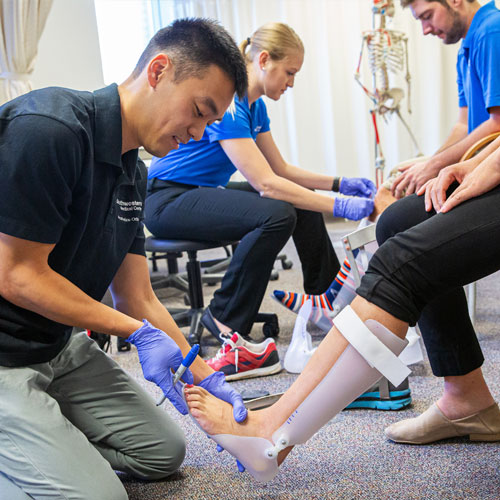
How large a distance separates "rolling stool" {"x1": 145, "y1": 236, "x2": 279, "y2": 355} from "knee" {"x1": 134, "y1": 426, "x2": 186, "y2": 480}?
3.10ft

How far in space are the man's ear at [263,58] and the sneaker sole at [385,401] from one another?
1.32m

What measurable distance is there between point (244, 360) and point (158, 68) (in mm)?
1087

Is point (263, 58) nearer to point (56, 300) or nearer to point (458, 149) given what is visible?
point (458, 149)

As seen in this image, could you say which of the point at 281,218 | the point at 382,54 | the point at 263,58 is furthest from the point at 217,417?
the point at 382,54

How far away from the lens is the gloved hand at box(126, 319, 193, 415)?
111cm

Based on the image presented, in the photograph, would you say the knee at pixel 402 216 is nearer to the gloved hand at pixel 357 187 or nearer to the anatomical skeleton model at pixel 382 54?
the gloved hand at pixel 357 187

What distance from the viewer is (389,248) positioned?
3.26 feet

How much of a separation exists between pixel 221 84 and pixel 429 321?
68 centimetres

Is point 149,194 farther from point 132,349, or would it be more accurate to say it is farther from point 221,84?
point 221,84

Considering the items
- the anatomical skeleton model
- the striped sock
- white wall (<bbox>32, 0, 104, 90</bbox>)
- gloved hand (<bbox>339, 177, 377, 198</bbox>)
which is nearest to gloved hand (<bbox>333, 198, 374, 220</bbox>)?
the striped sock

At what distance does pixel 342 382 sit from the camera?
100cm

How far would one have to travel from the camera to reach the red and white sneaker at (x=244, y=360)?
6.34ft

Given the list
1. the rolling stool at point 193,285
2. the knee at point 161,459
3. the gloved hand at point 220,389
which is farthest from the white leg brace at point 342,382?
the rolling stool at point 193,285

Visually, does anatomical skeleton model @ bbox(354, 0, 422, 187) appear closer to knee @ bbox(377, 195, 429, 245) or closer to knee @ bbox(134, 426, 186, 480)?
knee @ bbox(377, 195, 429, 245)
